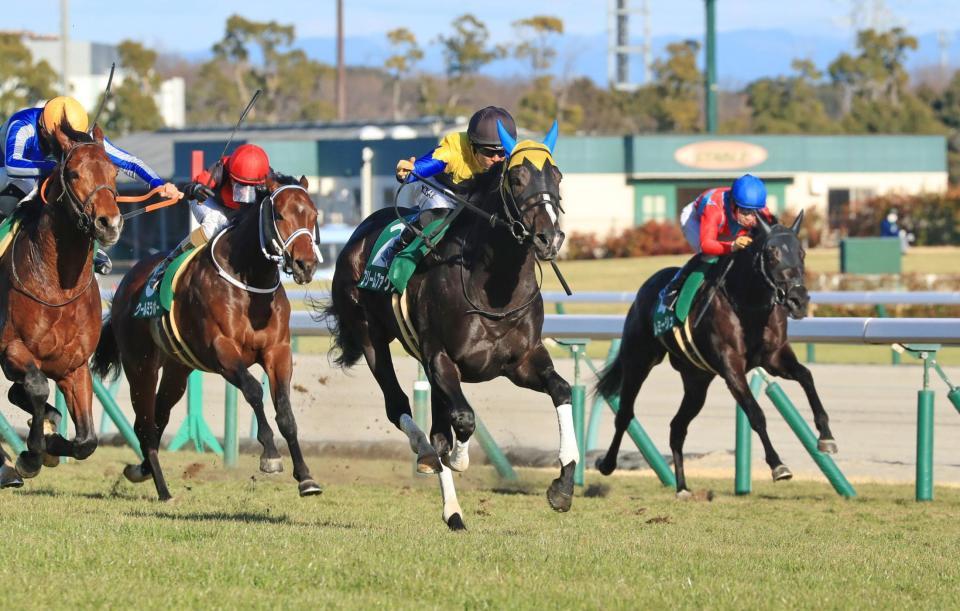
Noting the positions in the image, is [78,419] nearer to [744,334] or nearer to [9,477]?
[9,477]

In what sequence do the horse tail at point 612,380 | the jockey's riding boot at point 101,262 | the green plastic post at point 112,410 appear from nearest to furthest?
the jockey's riding boot at point 101,262 → the horse tail at point 612,380 → the green plastic post at point 112,410

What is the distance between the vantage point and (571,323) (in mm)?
11211

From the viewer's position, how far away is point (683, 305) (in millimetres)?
9898

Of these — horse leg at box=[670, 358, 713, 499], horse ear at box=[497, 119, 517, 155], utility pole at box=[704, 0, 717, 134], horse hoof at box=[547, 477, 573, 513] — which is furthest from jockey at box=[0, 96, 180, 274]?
utility pole at box=[704, 0, 717, 134]

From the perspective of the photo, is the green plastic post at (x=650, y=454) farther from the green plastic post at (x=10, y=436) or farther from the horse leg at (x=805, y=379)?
the green plastic post at (x=10, y=436)

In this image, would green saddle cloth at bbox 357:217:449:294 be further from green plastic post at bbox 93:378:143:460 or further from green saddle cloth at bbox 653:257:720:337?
green plastic post at bbox 93:378:143:460

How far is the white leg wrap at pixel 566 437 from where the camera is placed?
7172 millimetres

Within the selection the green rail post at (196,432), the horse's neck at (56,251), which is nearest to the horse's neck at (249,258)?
the horse's neck at (56,251)

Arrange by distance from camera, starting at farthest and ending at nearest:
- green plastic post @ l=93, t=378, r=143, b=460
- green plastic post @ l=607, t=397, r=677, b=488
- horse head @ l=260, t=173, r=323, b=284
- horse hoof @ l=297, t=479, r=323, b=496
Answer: green plastic post @ l=93, t=378, r=143, b=460
green plastic post @ l=607, t=397, r=677, b=488
horse head @ l=260, t=173, r=323, b=284
horse hoof @ l=297, t=479, r=323, b=496

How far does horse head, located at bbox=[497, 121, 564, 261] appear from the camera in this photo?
21.9ft

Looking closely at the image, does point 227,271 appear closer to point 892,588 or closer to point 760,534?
point 760,534

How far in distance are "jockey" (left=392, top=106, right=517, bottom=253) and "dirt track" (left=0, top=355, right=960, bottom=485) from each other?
309 centimetres

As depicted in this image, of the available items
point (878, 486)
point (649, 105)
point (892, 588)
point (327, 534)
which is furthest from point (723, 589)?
point (649, 105)

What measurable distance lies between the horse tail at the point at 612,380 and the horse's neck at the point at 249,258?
113 inches
